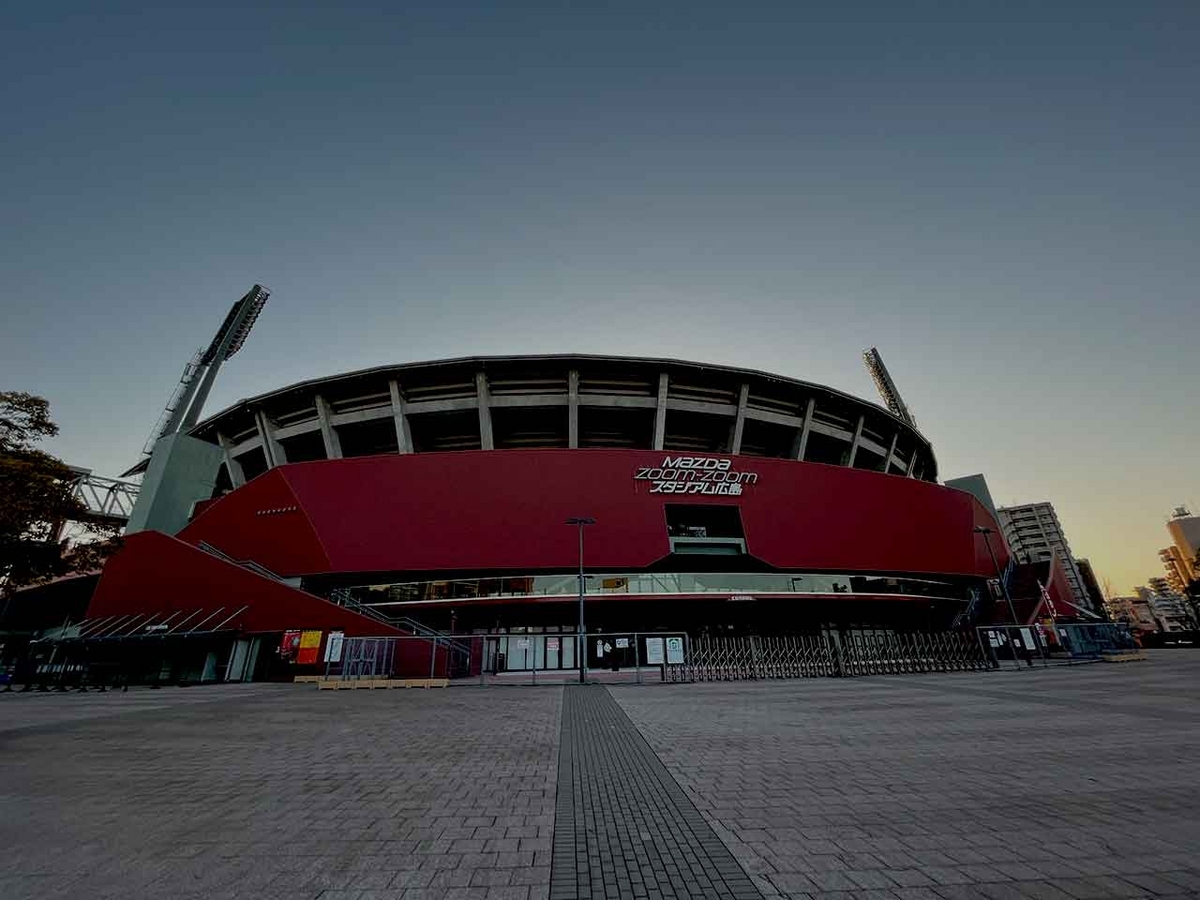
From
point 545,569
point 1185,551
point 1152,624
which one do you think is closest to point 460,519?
point 545,569

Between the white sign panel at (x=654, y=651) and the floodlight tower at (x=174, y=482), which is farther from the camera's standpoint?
the floodlight tower at (x=174, y=482)

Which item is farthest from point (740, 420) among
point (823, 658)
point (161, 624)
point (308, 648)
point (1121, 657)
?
point (161, 624)

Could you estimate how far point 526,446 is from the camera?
38375 mm

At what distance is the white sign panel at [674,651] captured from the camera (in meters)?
19.0

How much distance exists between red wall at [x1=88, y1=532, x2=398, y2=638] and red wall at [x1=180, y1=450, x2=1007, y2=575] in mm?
3882

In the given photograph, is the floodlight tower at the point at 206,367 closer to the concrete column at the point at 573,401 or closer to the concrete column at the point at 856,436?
the concrete column at the point at 573,401

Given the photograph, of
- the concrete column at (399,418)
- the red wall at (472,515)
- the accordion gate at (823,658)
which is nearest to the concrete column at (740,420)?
the red wall at (472,515)

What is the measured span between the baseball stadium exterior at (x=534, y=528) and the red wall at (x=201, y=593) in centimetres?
10

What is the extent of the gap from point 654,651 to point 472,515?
13742 mm

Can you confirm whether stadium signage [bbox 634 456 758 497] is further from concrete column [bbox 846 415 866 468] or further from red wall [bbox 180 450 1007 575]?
concrete column [bbox 846 415 866 468]

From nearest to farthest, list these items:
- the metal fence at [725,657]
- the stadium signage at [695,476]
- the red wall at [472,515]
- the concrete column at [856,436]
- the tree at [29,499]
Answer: the tree at [29,499] < the metal fence at [725,657] < the red wall at [472,515] < the stadium signage at [695,476] < the concrete column at [856,436]

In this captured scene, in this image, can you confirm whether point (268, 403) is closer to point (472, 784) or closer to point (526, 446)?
point (526, 446)

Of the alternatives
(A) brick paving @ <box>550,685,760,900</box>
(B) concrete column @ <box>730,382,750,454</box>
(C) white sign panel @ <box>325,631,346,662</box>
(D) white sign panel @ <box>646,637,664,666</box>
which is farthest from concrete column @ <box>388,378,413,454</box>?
(A) brick paving @ <box>550,685,760,900</box>

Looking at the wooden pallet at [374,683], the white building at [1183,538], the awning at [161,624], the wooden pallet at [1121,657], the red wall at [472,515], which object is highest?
the white building at [1183,538]
